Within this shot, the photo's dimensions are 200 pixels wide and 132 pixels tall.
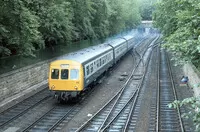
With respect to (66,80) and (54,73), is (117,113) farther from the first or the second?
(54,73)

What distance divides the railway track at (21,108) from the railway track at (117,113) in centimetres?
395

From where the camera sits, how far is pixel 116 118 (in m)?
16.2

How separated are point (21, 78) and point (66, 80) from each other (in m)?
5.30

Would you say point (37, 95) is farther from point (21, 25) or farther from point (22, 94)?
point (21, 25)

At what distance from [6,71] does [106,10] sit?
2514cm

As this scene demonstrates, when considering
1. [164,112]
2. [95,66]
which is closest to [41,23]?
[95,66]

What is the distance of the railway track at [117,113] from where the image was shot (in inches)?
583

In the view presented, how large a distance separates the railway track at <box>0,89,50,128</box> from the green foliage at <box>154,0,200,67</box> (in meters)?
8.33

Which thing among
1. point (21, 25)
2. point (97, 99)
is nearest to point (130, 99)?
point (97, 99)

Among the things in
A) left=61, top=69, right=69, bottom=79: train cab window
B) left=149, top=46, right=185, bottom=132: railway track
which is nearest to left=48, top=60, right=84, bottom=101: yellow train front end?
left=61, top=69, right=69, bottom=79: train cab window

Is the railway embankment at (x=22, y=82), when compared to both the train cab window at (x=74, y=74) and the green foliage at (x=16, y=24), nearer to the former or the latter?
the green foliage at (x=16, y=24)

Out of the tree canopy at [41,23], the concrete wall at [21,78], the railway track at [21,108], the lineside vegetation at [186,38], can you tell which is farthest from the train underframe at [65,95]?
the lineside vegetation at [186,38]

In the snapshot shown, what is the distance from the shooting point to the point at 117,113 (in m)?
17.0

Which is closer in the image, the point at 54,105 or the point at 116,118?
the point at 116,118
